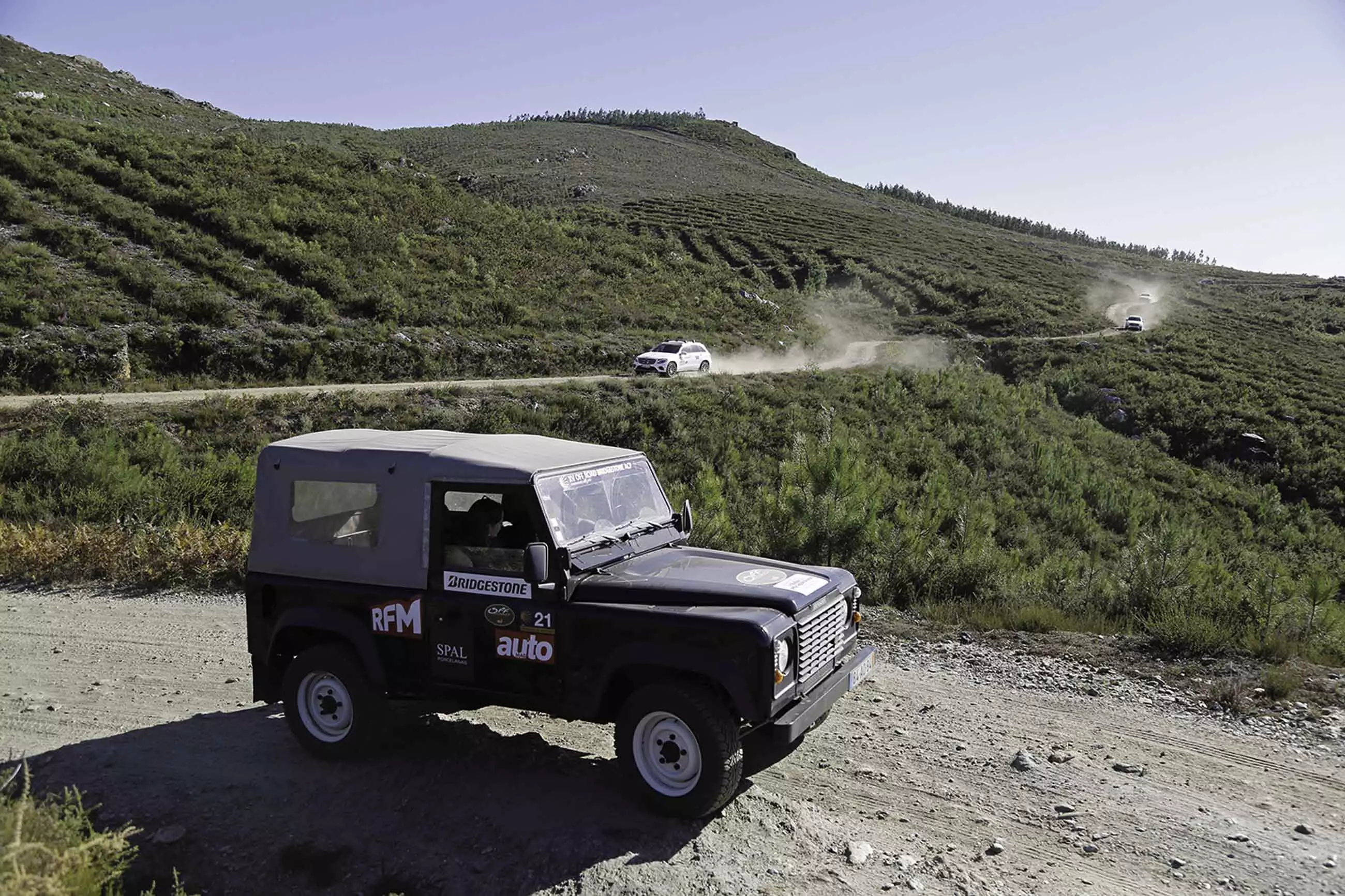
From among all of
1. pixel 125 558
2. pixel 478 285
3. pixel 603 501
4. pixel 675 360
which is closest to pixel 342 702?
pixel 603 501

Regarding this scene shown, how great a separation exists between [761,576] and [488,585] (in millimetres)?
1803

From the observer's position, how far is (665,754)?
528 cm

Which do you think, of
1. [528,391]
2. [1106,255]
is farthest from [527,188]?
[1106,255]

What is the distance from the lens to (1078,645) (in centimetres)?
884

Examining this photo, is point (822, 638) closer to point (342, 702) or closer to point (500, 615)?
point (500, 615)

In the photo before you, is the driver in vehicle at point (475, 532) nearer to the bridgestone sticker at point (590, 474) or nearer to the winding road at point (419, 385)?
the bridgestone sticker at point (590, 474)

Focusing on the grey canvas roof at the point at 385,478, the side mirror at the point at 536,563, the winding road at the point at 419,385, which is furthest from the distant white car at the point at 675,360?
the side mirror at the point at 536,563

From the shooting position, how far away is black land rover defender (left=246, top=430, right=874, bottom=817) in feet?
16.7

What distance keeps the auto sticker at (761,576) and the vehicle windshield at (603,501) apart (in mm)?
942

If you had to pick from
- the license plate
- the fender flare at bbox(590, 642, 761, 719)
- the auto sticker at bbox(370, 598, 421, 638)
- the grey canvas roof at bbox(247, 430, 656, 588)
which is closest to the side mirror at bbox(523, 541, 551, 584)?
the grey canvas roof at bbox(247, 430, 656, 588)

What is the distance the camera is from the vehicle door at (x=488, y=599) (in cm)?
552

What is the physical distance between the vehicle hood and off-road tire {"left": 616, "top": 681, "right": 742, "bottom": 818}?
54 centimetres

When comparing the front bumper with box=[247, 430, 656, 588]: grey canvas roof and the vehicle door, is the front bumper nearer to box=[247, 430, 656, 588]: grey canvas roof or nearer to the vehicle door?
the vehicle door

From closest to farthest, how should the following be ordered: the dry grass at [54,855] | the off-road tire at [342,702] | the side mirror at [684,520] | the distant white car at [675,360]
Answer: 1. the dry grass at [54,855]
2. the off-road tire at [342,702]
3. the side mirror at [684,520]
4. the distant white car at [675,360]
